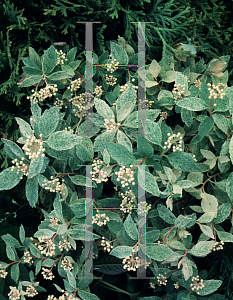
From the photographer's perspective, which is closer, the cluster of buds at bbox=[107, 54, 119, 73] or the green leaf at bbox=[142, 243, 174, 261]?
the green leaf at bbox=[142, 243, 174, 261]

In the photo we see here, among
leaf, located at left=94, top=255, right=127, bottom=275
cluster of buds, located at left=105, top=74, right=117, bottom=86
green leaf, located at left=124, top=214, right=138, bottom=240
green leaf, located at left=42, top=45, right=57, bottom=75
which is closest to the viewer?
green leaf, located at left=124, top=214, right=138, bottom=240

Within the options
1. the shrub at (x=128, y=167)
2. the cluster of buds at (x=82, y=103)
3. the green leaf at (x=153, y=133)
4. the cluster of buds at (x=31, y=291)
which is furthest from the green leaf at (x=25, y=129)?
the cluster of buds at (x=31, y=291)

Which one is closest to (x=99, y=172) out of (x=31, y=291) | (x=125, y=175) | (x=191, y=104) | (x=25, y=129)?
(x=125, y=175)

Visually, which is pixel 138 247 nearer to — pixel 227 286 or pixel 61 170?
pixel 61 170

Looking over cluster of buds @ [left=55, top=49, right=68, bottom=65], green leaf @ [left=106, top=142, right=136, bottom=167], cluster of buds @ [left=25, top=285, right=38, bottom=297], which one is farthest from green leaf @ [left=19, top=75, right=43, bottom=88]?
cluster of buds @ [left=25, top=285, right=38, bottom=297]

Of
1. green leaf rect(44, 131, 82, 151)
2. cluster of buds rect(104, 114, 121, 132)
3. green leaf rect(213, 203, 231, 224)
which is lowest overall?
green leaf rect(213, 203, 231, 224)

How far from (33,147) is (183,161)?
0.58 m

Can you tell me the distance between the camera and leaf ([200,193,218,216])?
1111 mm

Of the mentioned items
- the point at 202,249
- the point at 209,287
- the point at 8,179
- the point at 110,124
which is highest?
the point at 110,124

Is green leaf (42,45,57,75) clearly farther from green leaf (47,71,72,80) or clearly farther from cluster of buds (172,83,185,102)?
cluster of buds (172,83,185,102)

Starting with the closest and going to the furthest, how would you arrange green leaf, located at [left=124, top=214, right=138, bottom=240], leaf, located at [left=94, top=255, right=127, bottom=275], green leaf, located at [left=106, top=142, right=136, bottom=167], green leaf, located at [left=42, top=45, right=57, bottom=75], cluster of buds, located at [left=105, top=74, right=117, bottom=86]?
green leaf, located at [left=106, top=142, right=136, bottom=167]
green leaf, located at [left=124, top=214, right=138, bottom=240]
green leaf, located at [left=42, top=45, right=57, bottom=75]
cluster of buds, located at [left=105, top=74, right=117, bottom=86]
leaf, located at [left=94, top=255, right=127, bottom=275]

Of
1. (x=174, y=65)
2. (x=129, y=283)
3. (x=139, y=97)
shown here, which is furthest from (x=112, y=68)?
(x=129, y=283)

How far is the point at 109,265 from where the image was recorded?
1.42 metres

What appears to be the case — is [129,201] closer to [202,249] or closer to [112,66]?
[202,249]
